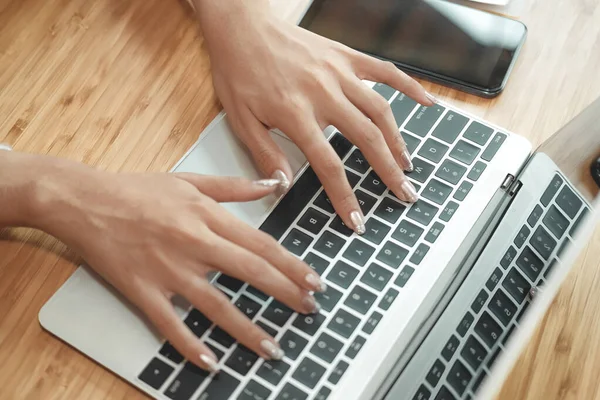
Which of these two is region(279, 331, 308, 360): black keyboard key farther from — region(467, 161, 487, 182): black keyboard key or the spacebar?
region(467, 161, 487, 182): black keyboard key

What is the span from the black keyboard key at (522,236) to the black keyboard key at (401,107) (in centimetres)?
18

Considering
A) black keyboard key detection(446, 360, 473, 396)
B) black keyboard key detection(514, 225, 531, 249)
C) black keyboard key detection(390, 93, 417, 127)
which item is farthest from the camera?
black keyboard key detection(390, 93, 417, 127)

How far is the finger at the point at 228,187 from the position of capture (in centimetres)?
63

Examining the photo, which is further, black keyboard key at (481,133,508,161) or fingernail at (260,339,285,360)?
black keyboard key at (481,133,508,161)

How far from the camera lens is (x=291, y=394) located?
0.55 m

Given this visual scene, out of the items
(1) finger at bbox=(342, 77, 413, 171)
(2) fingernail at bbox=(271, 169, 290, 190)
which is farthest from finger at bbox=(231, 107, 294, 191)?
(1) finger at bbox=(342, 77, 413, 171)

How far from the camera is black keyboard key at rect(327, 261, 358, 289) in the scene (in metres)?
0.61

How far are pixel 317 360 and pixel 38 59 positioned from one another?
48cm

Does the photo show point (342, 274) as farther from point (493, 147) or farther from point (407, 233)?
point (493, 147)

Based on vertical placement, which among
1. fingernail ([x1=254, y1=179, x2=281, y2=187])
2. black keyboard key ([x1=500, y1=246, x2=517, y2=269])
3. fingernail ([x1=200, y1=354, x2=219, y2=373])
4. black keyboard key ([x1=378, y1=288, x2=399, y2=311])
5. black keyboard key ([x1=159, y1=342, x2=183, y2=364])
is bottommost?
black keyboard key ([x1=159, y1=342, x2=183, y2=364])

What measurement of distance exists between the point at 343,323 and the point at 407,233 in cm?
12

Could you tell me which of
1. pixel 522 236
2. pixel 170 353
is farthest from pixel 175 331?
pixel 522 236

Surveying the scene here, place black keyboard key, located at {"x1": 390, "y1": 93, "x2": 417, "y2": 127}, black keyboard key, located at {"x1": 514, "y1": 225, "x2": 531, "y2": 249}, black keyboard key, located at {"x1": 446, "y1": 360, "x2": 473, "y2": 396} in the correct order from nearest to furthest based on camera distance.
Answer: black keyboard key, located at {"x1": 446, "y1": 360, "x2": 473, "y2": 396}, black keyboard key, located at {"x1": 514, "y1": 225, "x2": 531, "y2": 249}, black keyboard key, located at {"x1": 390, "y1": 93, "x2": 417, "y2": 127}

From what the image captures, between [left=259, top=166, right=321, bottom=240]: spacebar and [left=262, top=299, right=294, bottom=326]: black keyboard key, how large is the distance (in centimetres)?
7
